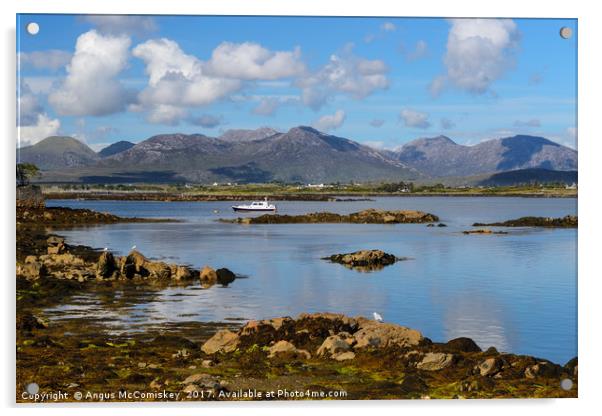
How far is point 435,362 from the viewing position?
10.3 m

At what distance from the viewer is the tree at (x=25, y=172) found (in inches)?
432

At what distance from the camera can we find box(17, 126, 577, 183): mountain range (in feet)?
40.2

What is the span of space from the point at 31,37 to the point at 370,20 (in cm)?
483

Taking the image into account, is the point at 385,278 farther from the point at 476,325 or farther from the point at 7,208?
the point at 7,208

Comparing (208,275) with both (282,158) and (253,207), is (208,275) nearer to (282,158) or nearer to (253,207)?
(282,158)

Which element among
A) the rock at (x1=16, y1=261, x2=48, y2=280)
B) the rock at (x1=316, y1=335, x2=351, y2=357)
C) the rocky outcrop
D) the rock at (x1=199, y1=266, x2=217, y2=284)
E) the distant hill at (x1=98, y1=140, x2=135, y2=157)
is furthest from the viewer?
the rock at (x1=199, y1=266, x2=217, y2=284)

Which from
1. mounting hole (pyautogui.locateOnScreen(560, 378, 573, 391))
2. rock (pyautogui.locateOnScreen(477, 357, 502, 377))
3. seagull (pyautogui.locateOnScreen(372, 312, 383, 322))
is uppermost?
seagull (pyautogui.locateOnScreen(372, 312, 383, 322))

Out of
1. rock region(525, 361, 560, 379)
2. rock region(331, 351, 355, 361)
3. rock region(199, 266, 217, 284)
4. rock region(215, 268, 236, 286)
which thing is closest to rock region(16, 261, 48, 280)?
rock region(199, 266, 217, 284)

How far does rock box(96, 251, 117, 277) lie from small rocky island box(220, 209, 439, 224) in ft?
19.0

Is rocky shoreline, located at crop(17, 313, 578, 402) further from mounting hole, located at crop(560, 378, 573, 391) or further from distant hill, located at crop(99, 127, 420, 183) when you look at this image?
distant hill, located at crop(99, 127, 420, 183)

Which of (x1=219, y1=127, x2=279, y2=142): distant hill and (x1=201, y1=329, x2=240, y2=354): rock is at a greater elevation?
(x1=219, y1=127, x2=279, y2=142): distant hill

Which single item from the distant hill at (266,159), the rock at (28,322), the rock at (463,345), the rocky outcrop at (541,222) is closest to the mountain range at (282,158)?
the distant hill at (266,159)

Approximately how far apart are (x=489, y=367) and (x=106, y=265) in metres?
8.96
